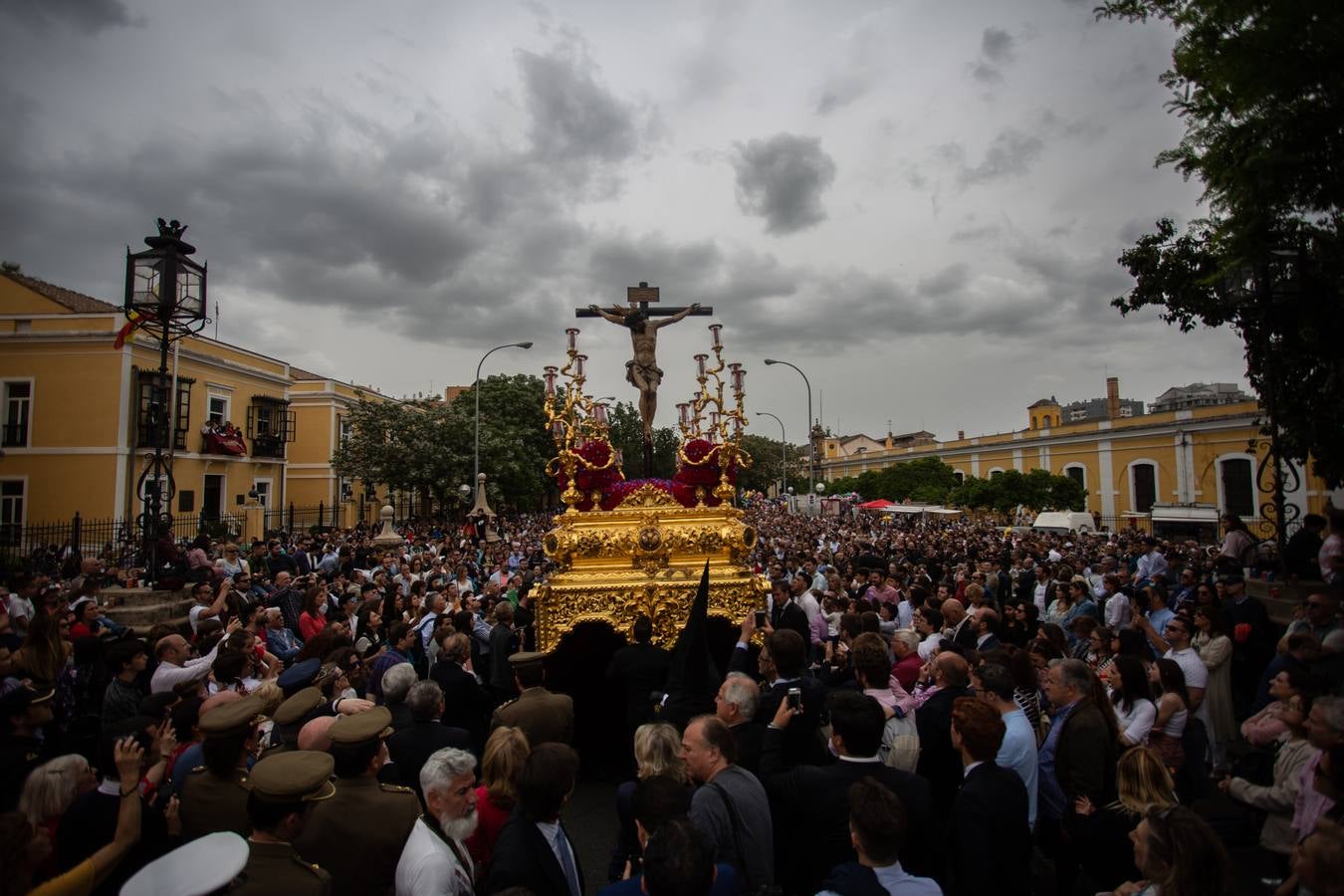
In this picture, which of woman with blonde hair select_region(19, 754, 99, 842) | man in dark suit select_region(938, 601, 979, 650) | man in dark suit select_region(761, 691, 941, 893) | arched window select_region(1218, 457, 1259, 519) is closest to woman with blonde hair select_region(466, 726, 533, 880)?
man in dark suit select_region(761, 691, 941, 893)

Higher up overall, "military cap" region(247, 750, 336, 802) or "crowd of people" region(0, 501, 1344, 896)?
"military cap" region(247, 750, 336, 802)

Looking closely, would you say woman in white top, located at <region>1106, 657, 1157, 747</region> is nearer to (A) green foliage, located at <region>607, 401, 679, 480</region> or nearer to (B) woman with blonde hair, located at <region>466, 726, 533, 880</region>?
(B) woman with blonde hair, located at <region>466, 726, 533, 880</region>

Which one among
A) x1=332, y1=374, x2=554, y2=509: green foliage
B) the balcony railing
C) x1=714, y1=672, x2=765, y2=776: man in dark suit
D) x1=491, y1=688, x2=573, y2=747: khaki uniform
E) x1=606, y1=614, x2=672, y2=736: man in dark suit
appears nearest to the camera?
x1=714, y1=672, x2=765, y2=776: man in dark suit

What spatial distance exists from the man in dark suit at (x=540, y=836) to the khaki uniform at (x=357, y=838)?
492 millimetres

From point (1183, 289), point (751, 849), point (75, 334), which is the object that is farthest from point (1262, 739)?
→ point (75, 334)

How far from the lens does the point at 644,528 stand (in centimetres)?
693

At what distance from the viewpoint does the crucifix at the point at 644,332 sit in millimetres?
8195

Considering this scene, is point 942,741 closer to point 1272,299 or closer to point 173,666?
point 173,666

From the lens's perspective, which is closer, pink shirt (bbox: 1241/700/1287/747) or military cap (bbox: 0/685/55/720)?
military cap (bbox: 0/685/55/720)

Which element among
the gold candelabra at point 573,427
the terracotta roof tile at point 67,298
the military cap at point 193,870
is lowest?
the military cap at point 193,870

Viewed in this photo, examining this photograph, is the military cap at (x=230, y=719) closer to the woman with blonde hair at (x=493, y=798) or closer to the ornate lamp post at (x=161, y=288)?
the woman with blonde hair at (x=493, y=798)

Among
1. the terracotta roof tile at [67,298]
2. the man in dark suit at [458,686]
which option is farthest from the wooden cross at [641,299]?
the terracotta roof tile at [67,298]

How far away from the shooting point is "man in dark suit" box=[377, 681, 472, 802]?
13.2ft

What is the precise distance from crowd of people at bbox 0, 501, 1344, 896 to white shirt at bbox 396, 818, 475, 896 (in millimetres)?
10
